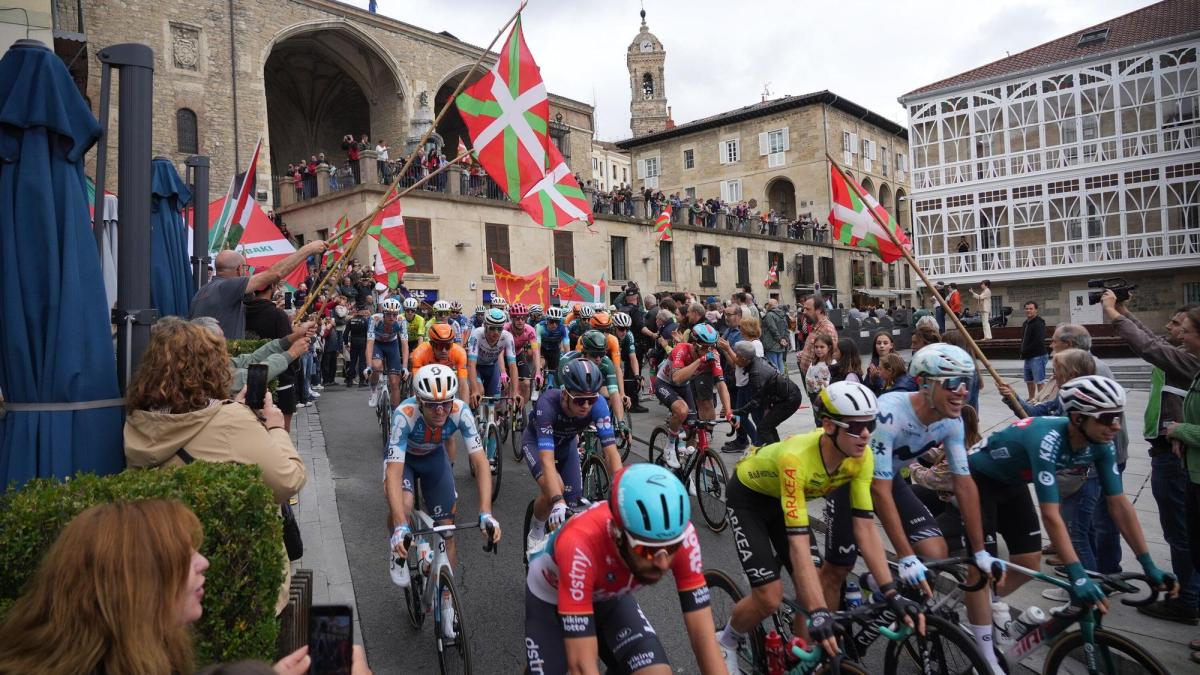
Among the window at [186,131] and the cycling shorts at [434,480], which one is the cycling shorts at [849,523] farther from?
the window at [186,131]

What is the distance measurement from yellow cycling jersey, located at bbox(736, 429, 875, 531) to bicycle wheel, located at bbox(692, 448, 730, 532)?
9.79ft

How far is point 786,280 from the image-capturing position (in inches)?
1791

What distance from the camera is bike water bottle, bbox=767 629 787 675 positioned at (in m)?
3.99

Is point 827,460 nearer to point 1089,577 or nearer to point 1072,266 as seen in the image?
point 1089,577

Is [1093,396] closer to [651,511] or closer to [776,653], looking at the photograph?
[776,653]

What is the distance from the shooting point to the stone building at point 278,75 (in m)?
28.1

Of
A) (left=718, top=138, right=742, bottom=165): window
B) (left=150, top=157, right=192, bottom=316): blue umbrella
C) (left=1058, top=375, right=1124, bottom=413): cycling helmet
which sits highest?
(left=718, top=138, right=742, bottom=165): window

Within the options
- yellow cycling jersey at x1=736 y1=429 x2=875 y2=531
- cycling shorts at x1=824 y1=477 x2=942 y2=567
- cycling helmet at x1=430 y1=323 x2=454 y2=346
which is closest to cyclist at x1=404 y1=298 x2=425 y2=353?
cycling helmet at x1=430 y1=323 x2=454 y2=346

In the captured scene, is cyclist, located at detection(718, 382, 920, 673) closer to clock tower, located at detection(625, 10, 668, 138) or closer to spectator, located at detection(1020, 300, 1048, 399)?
spectator, located at detection(1020, 300, 1048, 399)

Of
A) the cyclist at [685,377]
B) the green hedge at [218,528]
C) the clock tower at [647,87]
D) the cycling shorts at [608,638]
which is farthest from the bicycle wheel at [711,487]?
the clock tower at [647,87]

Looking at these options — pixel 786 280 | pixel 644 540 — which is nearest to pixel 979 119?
pixel 786 280

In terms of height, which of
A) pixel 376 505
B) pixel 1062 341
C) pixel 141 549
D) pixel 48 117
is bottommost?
pixel 376 505

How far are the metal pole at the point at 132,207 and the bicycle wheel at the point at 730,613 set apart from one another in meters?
3.47

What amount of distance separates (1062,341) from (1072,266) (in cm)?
3497
